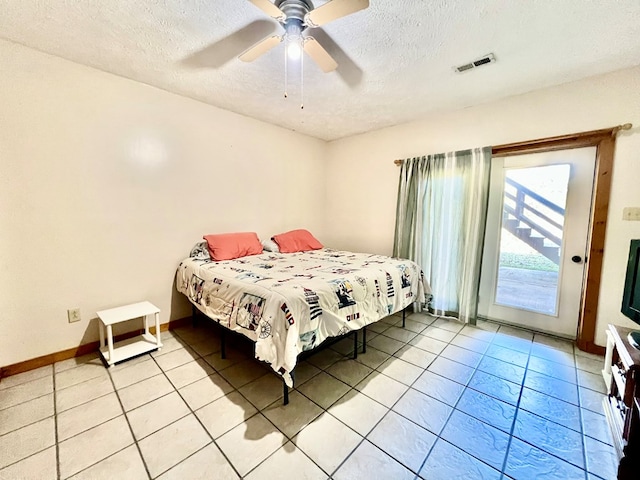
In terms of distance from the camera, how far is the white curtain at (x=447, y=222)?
2979mm

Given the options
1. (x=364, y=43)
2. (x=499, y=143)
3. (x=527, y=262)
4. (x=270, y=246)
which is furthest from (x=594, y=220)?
(x=270, y=246)

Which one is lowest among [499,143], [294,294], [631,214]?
[294,294]

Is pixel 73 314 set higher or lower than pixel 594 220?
lower

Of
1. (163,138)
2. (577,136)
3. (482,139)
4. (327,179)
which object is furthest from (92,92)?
(577,136)

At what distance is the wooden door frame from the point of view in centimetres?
233

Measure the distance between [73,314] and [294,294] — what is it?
2065 mm

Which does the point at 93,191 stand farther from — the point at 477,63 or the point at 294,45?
the point at 477,63

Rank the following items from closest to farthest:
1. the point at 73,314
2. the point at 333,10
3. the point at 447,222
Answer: the point at 333,10
the point at 73,314
the point at 447,222

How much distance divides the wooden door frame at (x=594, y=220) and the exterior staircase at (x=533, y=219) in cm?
25

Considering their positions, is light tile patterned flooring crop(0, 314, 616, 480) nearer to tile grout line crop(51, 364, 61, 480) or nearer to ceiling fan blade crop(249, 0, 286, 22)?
tile grout line crop(51, 364, 61, 480)

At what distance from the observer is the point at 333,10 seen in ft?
4.56

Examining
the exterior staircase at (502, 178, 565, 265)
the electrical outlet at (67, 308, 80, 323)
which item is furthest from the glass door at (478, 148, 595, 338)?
the electrical outlet at (67, 308, 80, 323)

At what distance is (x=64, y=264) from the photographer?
226 centimetres

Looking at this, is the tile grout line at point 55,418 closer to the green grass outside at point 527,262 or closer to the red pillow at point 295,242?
the red pillow at point 295,242
